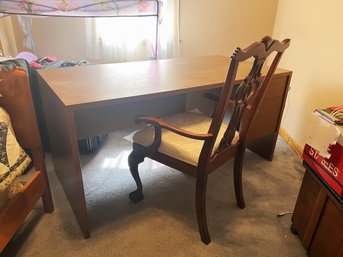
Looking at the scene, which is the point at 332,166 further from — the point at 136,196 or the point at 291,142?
the point at 291,142

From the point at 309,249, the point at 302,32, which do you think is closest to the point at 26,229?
the point at 309,249

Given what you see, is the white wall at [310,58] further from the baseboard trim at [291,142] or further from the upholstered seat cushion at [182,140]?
the upholstered seat cushion at [182,140]

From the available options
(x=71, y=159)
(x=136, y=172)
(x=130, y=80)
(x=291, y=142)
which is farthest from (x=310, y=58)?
(x=71, y=159)

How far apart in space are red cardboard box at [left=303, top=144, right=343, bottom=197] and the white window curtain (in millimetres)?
1955

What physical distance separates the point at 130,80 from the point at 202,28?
1768 mm

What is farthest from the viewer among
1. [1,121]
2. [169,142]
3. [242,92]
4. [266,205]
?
[266,205]

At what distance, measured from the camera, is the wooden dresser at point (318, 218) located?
1.05m

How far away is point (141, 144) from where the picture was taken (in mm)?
1416

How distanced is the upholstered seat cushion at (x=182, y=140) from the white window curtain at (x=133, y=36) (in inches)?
55.6

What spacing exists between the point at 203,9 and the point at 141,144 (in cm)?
196

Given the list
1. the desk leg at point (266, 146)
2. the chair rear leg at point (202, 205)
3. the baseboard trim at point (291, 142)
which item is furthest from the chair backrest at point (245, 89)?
the baseboard trim at point (291, 142)

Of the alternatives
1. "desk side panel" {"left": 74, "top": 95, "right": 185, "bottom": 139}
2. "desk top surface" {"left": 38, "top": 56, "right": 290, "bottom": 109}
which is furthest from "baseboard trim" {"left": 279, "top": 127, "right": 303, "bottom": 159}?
"desk side panel" {"left": 74, "top": 95, "right": 185, "bottom": 139}

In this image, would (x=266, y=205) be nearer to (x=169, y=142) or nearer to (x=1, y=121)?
(x=169, y=142)

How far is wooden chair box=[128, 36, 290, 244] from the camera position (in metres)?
1.08
